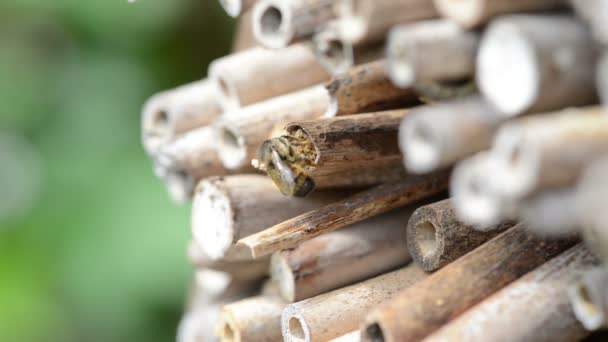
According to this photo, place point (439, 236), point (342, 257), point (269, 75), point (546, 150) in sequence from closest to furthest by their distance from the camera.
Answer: point (546, 150) → point (439, 236) → point (342, 257) → point (269, 75)

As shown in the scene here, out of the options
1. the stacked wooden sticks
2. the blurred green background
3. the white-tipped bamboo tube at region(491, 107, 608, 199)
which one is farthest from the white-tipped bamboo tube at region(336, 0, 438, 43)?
the blurred green background

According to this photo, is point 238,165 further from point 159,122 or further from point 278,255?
point 159,122

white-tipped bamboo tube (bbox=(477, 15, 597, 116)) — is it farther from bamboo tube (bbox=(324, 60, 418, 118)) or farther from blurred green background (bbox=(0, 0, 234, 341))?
blurred green background (bbox=(0, 0, 234, 341))

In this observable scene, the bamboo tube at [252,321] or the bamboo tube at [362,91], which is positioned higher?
the bamboo tube at [362,91]

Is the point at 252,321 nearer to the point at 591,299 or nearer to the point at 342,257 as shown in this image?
the point at 342,257

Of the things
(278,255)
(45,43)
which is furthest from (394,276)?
(45,43)

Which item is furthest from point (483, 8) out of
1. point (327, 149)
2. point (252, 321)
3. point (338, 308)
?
point (252, 321)

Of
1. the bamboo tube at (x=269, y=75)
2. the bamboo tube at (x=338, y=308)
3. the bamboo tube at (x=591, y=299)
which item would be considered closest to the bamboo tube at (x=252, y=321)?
the bamboo tube at (x=338, y=308)

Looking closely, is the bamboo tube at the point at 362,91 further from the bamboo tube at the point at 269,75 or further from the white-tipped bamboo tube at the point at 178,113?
the white-tipped bamboo tube at the point at 178,113
